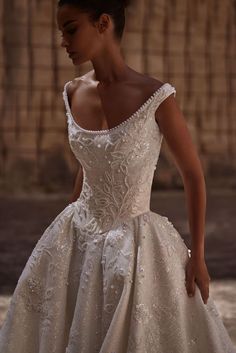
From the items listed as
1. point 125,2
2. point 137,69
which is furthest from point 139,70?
point 125,2

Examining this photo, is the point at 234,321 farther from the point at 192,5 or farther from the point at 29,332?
the point at 192,5

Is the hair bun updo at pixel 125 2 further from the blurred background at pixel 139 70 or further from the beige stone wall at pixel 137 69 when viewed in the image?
the beige stone wall at pixel 137 69

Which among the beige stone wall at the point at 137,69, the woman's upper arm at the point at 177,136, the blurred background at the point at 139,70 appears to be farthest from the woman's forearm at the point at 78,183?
the beige stone wall at the point at 137,69

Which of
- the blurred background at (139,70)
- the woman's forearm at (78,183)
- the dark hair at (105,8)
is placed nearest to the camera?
the dark hair at (105,8)

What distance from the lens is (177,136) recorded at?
1.47 m

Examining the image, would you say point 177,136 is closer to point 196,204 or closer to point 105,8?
point 196,204

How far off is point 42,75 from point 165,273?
384cm

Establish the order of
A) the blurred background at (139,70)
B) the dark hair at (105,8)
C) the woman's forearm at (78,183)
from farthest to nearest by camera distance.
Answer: the blurred background at (139,70) → the woman's forearm at (78,183) → the dark hair at (105,8)

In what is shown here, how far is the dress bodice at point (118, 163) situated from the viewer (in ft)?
4.95

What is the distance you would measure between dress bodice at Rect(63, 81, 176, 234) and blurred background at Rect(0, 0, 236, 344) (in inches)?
130

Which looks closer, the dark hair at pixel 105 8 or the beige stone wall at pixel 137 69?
the dark hair at pixel 105 8

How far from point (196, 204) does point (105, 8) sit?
384mm

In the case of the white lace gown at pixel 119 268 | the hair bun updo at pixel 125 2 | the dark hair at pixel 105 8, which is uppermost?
the hair bun updo at pixel 125 2

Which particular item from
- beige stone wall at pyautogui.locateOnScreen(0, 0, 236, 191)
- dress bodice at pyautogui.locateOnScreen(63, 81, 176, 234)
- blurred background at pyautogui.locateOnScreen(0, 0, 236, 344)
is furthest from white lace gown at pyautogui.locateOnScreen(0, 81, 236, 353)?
beige stone wall at pyautogui.locateOnScreen(0, 0, 236, 191)
